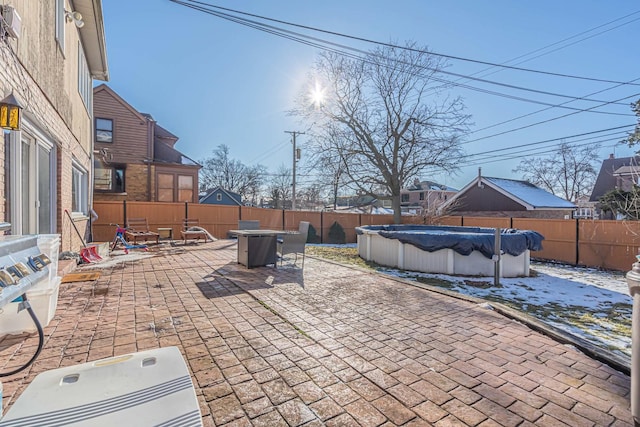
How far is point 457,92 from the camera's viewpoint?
51.8 feet

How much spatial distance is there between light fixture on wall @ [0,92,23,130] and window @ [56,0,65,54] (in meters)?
3.24

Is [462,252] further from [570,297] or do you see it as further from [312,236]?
[312,236]

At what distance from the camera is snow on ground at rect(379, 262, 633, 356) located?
432 cm

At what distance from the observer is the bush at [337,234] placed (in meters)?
16.2

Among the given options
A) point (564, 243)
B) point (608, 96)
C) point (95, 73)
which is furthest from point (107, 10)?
point (608, 96)

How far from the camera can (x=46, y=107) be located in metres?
4.46

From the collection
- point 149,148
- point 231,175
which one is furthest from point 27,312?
point 231,175

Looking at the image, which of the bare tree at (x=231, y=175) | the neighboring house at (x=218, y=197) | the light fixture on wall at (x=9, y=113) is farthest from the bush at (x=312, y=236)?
the bare tree at (x=231, y=175)

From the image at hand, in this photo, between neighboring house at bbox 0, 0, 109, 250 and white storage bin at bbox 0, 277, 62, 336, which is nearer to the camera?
white storage bin at bbox 0, 277, 62, 336

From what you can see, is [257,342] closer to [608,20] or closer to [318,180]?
[608,20]

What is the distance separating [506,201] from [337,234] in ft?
38.5

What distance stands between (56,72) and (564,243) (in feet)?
50.1

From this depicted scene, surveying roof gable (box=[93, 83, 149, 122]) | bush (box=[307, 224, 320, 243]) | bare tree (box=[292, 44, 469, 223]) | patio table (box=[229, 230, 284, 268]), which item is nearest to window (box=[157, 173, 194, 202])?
roof gable (box=[93, 83, 149, 122])

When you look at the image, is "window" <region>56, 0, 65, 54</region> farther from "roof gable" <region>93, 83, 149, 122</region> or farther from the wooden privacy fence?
"roof gable" <region>93, 83, 149, 122</region>
